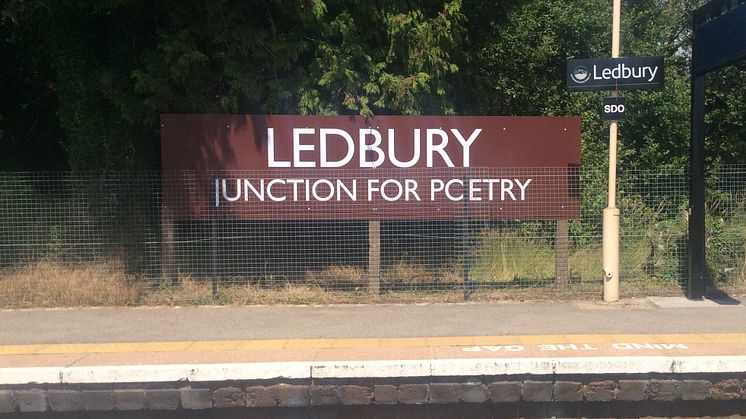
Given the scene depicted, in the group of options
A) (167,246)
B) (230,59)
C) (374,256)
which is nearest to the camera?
(374,256)

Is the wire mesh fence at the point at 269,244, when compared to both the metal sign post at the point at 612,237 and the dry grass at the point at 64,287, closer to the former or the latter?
the dry grass at the point at 64,287

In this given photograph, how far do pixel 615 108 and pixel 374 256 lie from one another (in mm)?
3437

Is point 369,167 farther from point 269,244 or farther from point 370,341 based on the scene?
point 370,341

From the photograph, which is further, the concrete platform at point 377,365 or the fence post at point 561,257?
the fence post at point 561,257

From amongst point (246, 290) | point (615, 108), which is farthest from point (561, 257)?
point (246, 290)

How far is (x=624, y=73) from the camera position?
775 centimetres

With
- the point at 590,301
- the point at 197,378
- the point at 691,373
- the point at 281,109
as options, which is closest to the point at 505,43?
the point at 281,109

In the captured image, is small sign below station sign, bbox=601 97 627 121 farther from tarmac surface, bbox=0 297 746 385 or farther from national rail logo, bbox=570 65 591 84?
tarmac surface, bbox=0 297 746 385

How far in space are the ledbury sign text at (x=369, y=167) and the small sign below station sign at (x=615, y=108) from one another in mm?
586

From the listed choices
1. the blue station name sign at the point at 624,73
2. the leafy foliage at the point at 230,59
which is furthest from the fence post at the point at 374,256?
the blue station name sign at the point at 624,73

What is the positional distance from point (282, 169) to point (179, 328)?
2.49 meters

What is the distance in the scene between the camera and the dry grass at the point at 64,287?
7828 millimetres

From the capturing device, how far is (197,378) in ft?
15.8

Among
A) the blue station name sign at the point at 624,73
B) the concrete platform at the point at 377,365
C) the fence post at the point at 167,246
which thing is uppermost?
the blue station name sign at the point at 624,73
